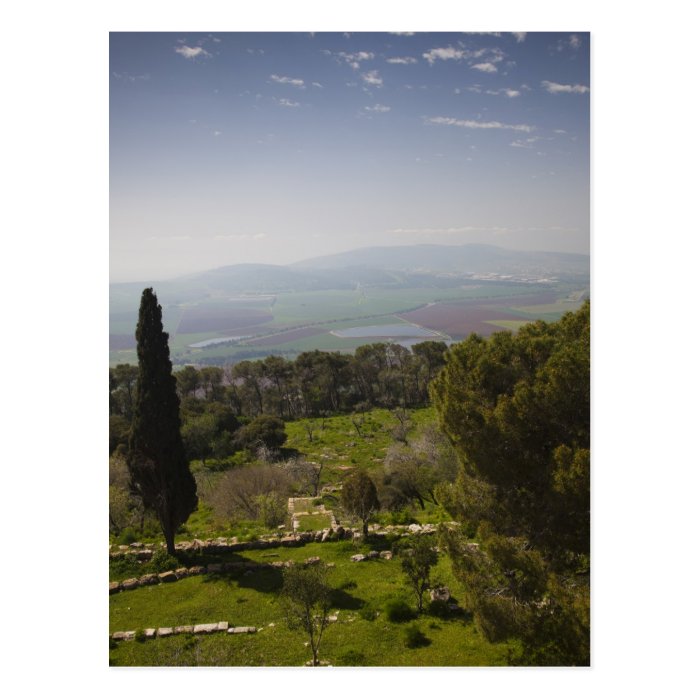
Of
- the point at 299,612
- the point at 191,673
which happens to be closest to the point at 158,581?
the point at 191,673

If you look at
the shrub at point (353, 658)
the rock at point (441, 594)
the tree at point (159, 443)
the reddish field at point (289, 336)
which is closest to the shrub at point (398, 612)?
the rock at point (441, 594)

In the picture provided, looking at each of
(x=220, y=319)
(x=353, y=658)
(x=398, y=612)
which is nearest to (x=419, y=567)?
(x=398, y=612)

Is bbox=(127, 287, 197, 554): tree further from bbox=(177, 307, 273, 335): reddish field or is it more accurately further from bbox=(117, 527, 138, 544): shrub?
bbox=(117, 527, 138, 544): shrub

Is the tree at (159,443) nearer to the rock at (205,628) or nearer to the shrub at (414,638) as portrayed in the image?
the rock at (205,628)
